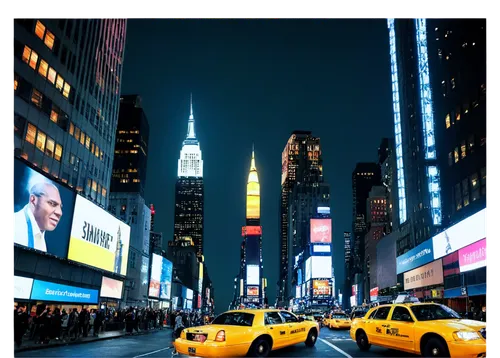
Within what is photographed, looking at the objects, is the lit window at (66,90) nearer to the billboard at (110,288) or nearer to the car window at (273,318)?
the billboard at (110,288)

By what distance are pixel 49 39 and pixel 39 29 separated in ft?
6.66

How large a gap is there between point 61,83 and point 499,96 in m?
50.5

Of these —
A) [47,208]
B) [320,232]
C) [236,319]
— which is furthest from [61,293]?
[320,232]

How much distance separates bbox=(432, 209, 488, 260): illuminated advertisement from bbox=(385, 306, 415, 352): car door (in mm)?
27756

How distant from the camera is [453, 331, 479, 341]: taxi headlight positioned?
1184 centimetres

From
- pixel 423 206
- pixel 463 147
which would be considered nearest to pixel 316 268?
pixel 423 206

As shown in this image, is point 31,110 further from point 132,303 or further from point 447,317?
point 132,303

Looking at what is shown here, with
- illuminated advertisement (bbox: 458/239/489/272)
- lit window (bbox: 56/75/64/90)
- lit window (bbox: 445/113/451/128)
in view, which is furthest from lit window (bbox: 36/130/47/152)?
lit window (bbox: 445/113/451/128)

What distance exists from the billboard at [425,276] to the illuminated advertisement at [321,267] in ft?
269

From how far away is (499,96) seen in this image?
493cm

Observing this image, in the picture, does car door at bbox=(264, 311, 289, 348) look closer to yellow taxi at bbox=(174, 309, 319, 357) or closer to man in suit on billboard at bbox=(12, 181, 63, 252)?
yellow taxi at bbox=(174, 309, 319, 357)

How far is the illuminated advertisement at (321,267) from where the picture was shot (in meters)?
158

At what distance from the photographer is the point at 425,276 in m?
63.8

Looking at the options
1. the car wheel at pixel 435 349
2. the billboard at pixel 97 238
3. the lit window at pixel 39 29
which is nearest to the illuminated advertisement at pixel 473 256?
the car wheel at pixel 435 349
